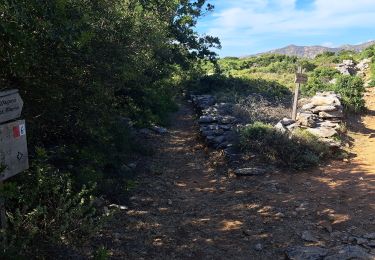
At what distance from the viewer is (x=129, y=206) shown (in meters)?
6.89

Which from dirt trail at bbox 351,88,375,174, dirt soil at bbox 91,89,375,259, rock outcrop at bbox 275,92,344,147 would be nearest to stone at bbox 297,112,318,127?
rock outcrop at bbox 275,92,344,147

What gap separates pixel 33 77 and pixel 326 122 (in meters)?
9.34

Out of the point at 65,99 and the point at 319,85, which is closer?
the point at 65,99

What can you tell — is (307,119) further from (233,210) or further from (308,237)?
(308,237)

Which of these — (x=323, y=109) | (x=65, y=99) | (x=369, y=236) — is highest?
(x=65, y=99)

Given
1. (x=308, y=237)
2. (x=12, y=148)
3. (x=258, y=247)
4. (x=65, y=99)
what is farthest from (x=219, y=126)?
(x=12, y=148)

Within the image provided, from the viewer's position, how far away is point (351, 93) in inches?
615

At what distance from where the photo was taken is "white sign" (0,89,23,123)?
12.6 ft

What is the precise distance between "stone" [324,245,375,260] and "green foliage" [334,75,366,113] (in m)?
9.87

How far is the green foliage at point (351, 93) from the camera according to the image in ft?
48.2

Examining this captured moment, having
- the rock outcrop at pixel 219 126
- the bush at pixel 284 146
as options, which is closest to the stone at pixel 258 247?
the bush at pixel 284 146

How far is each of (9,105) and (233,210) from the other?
4370 millimetres

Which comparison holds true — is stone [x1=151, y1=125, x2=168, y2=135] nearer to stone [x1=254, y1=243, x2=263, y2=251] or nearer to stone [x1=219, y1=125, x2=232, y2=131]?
stone [x1=219, y1=125, x2=232, y2=131]

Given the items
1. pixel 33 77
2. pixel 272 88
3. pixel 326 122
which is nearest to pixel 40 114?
pixel 33 77
